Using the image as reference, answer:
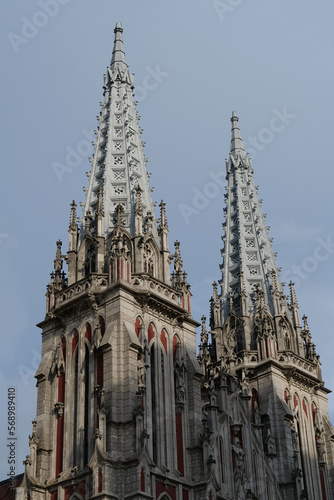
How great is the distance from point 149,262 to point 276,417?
11.8m

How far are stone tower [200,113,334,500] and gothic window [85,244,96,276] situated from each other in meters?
8.45

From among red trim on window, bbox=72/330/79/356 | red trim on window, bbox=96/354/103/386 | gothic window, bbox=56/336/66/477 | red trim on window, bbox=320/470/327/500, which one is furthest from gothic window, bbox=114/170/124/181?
red trim on window, bbox=320/470/327/500

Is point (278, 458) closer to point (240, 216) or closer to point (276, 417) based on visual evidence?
point (276, 417)

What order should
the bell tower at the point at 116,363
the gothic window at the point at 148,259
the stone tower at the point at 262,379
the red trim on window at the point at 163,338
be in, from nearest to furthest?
the bell tower at the point at 116,363 < the red trim on window at the point at 163,338 < the gothic window at the point at 148,259 < the stone tower at the point at 262,379

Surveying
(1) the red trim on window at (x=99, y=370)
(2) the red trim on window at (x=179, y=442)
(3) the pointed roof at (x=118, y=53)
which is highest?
(3) the pointed roof at (x=118, y=53)

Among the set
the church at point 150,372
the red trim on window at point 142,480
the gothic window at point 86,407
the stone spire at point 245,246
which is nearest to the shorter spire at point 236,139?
the stone spire at point 245,246

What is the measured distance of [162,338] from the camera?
42.0 metres

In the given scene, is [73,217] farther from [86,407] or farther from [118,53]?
[118,53]

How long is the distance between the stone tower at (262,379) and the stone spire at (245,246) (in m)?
0.07

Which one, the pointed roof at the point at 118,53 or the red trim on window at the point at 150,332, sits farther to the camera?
the pointed roof at the point at 118,53

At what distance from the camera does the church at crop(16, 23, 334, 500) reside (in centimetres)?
3791

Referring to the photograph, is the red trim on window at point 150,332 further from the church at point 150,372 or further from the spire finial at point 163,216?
the spire finial at point 163,216

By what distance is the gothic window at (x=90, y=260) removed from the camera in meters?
43.5

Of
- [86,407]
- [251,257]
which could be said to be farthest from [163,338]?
[251,257]
